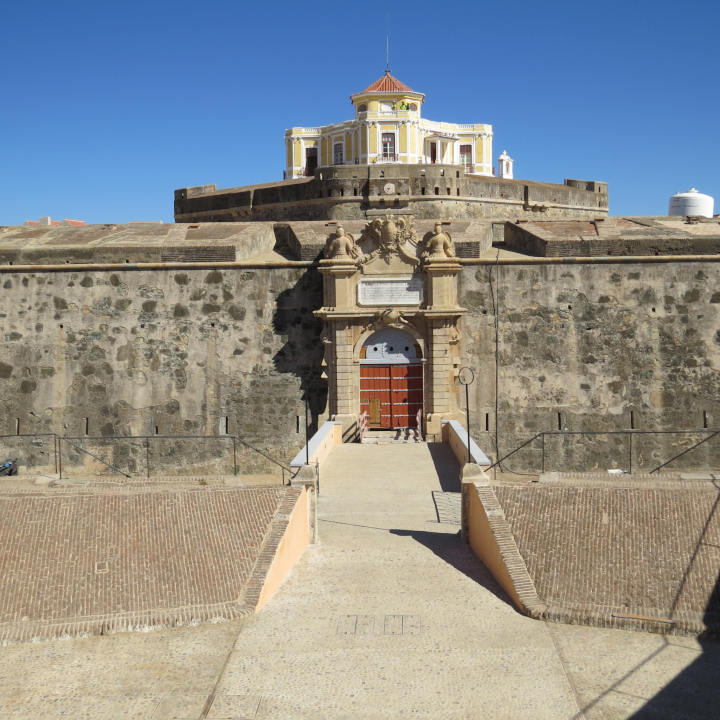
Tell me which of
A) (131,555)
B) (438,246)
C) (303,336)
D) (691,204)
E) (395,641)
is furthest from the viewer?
(691,204)

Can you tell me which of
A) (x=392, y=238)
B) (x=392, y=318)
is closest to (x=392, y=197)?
(x=392, y=238)

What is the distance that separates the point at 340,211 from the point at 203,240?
7444mm

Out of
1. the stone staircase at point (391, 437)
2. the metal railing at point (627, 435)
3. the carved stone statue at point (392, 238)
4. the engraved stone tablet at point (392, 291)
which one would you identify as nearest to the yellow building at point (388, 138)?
the carved stone statue at point (392, 238)

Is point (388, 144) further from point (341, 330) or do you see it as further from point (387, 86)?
point (341, 330)

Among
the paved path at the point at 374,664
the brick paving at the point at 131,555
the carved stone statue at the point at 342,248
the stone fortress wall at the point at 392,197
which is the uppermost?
the stone fortress wall at the point at 392,197

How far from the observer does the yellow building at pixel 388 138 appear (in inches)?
1636

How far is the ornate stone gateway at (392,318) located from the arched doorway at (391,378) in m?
0.02

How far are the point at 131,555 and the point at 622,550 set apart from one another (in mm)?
5456

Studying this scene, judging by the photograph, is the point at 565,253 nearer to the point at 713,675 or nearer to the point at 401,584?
the point at 401,584

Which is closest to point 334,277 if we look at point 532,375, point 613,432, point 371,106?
point 532,375

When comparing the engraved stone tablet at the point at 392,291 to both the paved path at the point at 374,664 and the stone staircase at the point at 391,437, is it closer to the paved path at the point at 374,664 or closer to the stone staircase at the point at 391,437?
the stone staircase at the point at 391,437

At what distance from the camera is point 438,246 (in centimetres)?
1697

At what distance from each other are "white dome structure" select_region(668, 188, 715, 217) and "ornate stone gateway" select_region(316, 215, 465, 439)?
22.2m

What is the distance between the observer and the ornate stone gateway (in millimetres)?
17016
